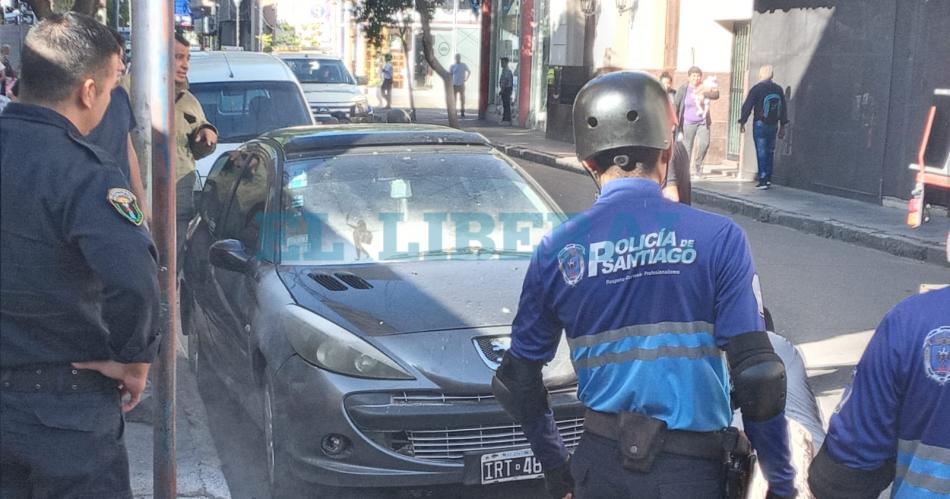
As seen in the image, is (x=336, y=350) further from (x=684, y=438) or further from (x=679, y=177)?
(x=684, y=438)

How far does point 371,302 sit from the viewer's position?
5.22 meters

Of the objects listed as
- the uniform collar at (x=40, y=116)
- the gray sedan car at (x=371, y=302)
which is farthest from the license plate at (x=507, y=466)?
the uniform collar at (x=40, y=116)

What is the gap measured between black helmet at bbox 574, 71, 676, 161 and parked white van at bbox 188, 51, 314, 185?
352 inches

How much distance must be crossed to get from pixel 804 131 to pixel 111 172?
55.7 feet

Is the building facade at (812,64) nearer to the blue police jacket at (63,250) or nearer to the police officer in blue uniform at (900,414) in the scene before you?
the police officer in blue uniform at (900,414)

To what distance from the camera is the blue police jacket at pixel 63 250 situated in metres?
2.85

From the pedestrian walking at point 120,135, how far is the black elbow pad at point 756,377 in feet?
7.53

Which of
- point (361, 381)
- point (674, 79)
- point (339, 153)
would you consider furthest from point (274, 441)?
point (674, 79)

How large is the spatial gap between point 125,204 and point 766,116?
16520 millimetres

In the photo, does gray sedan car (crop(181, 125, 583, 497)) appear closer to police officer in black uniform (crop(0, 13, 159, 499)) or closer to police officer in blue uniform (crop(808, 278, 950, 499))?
police officer in black uniform (crop(0, 13, 159, 499))

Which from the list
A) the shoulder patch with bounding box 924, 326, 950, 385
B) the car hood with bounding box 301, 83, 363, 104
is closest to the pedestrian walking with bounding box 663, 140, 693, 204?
the shoulder patch with bounding box 924, 326, 950, 385

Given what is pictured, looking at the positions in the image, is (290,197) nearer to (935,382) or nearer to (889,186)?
(935,382)

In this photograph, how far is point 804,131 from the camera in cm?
1877

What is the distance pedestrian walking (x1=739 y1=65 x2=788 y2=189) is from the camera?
60.4 feet
